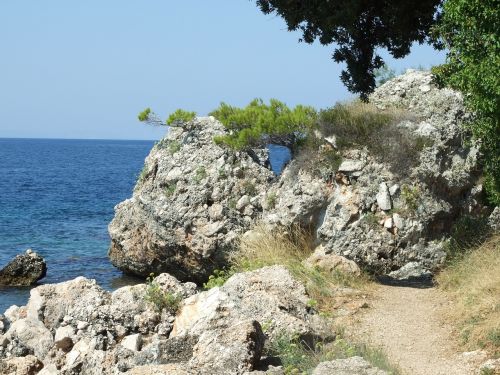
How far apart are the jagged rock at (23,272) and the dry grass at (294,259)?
9.46m

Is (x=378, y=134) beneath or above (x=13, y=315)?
above

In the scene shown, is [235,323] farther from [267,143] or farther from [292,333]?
[267,143]

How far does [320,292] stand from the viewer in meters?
15.8

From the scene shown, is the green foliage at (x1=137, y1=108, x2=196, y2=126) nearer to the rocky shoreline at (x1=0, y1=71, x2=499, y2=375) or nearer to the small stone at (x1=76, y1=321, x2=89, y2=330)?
the rocky shoreline at (x1=0, y1=71, x2=499, y2=375)

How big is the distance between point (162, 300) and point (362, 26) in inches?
332

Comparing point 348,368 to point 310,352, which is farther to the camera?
point 310,352

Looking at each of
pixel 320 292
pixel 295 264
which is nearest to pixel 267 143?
pixel 295 264

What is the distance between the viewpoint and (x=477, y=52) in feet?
48.1

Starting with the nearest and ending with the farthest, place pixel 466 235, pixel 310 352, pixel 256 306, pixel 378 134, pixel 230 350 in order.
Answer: pixel 230 350, pixel 310 352, pixel 256 306, pixel 466 235, pixel 378 134

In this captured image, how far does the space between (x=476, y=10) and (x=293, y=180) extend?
682 centimetres

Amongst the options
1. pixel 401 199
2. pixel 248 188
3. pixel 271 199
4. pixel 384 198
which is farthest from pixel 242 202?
pixel 401 199

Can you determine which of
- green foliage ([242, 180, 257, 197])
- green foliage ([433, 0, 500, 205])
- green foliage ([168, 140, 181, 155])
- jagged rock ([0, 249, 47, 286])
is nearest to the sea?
jagged rock ([0, 249, 47, 286])

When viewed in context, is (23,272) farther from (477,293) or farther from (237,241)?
(477,293)

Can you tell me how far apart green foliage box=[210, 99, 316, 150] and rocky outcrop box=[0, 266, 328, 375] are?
261 inches
